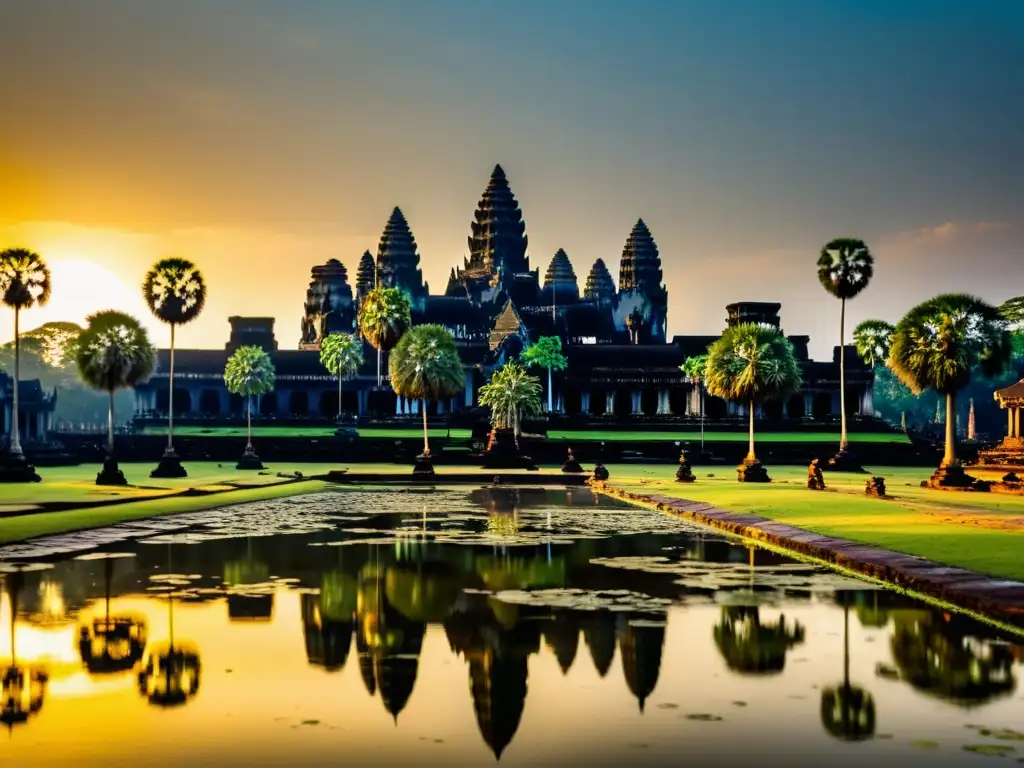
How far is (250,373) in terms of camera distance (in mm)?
97625

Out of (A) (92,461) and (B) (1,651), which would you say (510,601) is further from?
(A) (92,461)

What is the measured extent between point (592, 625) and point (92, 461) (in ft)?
225

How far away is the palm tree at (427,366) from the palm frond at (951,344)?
87.5 ft

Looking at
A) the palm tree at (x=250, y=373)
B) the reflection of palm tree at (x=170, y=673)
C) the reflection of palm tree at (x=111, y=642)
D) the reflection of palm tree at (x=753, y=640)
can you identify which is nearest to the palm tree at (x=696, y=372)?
the palm tree at (x=250, y=373)

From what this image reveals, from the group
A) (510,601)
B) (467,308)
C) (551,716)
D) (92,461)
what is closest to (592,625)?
(510,601)

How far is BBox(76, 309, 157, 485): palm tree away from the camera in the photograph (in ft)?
179

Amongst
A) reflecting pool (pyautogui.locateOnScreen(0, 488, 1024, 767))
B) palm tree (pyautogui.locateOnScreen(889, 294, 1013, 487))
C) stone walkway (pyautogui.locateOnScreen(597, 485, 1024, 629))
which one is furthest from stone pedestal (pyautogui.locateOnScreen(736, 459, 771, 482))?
reflecting pool (pyautogui.locateOnScreen(0, 488, 1024, 767))

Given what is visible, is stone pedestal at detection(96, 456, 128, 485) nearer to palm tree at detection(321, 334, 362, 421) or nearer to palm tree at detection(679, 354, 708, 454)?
palm tree at detection(321, 334, 362, 421)

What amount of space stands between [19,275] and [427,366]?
23.4 meters

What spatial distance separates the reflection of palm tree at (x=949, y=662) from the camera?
10047 millimetres

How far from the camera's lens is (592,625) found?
13031 mm

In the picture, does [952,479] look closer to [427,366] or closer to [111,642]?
[427,366]

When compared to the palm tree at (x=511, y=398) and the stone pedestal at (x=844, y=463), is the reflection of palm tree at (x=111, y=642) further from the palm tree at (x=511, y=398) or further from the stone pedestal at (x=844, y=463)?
the palm tree at (x=511, y=398)

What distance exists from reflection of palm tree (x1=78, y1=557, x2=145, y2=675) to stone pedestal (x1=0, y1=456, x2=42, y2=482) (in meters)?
37.2
